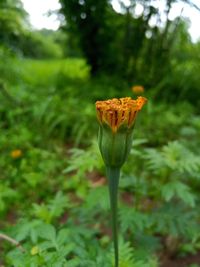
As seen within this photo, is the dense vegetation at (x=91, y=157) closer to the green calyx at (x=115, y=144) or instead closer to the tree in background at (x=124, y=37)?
the tree in background at (x=124, y=37)

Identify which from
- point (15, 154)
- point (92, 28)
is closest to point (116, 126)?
point (15, 154)

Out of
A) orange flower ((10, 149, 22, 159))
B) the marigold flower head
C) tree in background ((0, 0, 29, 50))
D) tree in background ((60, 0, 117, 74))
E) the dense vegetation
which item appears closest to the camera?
the marigold flower head

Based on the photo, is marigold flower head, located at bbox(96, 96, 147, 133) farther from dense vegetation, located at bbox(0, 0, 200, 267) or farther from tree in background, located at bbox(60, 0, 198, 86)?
tree in background, located at bbox(60, 0, 198, 86)

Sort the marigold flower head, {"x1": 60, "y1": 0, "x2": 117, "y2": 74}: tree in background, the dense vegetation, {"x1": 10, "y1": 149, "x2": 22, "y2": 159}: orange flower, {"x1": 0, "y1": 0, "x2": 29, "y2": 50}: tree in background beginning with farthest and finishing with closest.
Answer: {"x1": 60, "y1": 0, "x2": 117, "y2": 74}: tree in background → {"x1": 0, "y1": 0, "x2": 29, "y2": 50}: tree in background → {"x1": 10, "y1": 149, "x2": 22, "y2": 159}: orange flower → the dense vegetation → the marigold flower head

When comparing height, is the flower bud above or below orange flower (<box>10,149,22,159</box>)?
above

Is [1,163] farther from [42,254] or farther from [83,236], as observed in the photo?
[42,254]

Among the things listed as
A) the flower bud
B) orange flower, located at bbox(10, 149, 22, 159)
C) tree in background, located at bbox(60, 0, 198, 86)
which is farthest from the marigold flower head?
tree in background, located at bbox(60, 0, 198, 86)

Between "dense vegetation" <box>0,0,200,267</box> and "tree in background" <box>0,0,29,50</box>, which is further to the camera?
"tree in background" <box>0,0,29,50</box>
